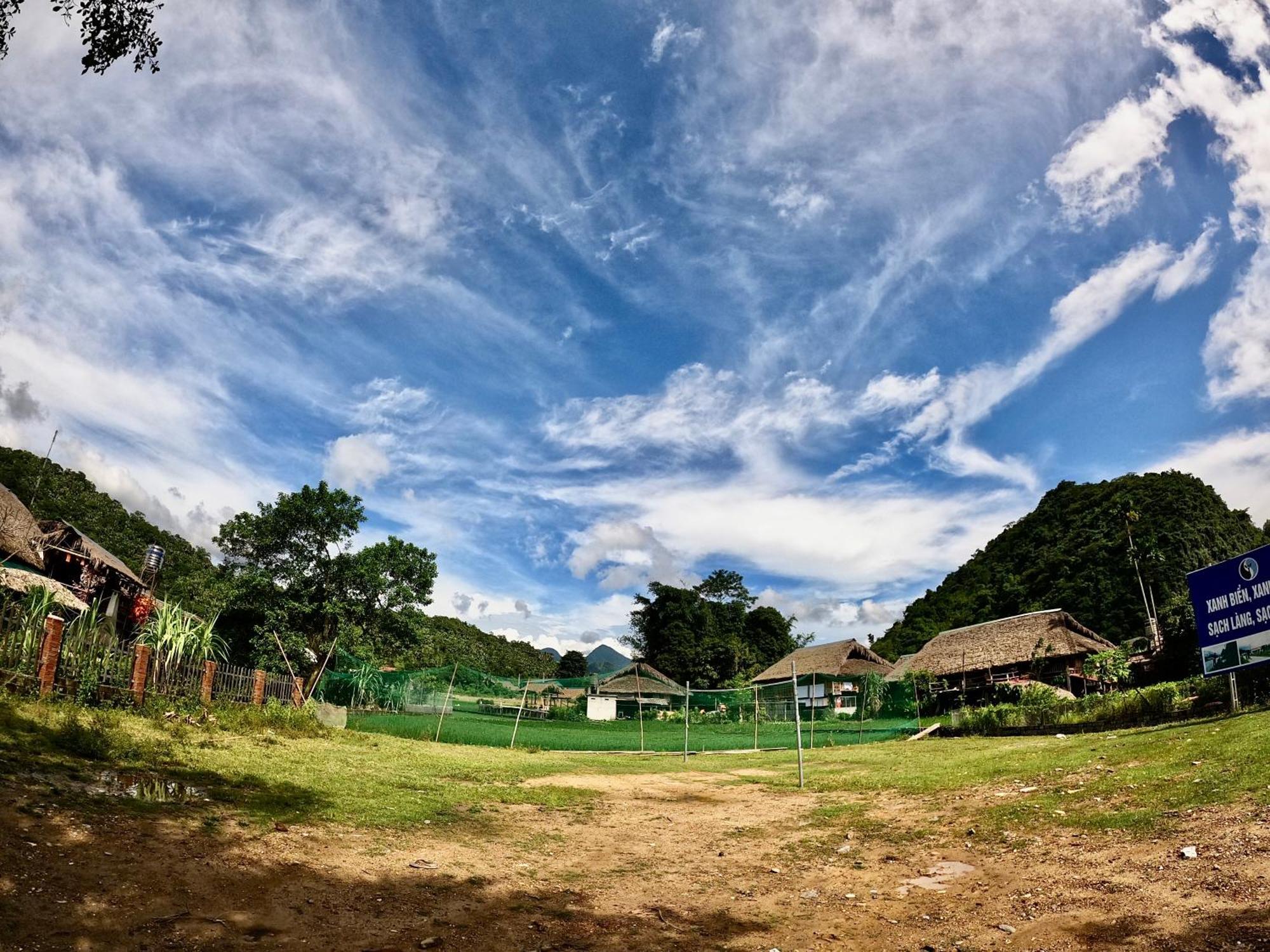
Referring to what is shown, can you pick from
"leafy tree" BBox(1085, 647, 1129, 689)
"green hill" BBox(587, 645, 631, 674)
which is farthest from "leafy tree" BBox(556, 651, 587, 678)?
"leafy tree" BBox(1085, 647, 1129, 689)

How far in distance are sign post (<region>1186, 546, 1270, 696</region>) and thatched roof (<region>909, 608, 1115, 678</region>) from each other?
25053 mm

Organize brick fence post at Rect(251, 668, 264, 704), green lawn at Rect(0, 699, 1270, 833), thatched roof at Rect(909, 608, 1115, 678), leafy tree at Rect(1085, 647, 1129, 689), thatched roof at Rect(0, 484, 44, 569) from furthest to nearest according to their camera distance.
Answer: thatched roof at Rect(909, 608, 1115, 678)
leafy tree at Rect(1085, 647, 1129, 689)
thatched roof at Rect(0, 484, 44, 569)
brick fence post at Rect(251, 668, 264, 704)
green lawn at Rect(0, 699, 1270, 833)

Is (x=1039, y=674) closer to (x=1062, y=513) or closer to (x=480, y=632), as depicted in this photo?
(x=1062, y=513)

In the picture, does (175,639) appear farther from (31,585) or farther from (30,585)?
(30,585)

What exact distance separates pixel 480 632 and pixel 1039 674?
69963 millimetres

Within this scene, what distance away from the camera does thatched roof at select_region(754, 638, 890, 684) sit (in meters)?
53.9

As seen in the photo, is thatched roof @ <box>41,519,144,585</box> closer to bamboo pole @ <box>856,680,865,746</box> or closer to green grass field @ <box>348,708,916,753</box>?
green grass field @ <box>348,708,916,753</box>

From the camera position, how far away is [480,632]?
315ft

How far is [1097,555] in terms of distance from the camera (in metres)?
55.2

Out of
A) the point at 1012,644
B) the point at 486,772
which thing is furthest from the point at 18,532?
the point at 1012,644

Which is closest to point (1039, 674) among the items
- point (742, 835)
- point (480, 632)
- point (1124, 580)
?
point (1124, 580)

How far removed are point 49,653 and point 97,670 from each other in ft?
3.55

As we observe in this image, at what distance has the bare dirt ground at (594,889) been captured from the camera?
198 inches

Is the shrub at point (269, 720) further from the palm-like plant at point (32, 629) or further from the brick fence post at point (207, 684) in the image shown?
the palm-like plant at point (32, 629)
